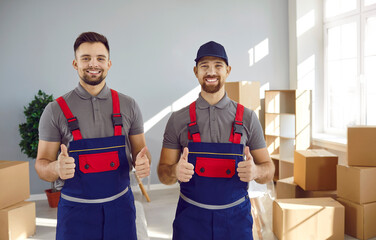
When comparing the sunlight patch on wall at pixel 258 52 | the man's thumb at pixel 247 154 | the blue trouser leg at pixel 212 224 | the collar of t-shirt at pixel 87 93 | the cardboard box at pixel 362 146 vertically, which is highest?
the sunlight patch on wall at pixel 258 52

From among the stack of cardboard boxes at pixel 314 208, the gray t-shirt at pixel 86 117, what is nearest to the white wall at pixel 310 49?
the stack of cardboard boxes at pixel 314 208

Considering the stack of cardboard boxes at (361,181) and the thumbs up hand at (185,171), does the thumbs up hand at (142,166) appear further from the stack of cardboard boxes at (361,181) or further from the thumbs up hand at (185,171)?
the stack of cardboard boxes at (361,181)

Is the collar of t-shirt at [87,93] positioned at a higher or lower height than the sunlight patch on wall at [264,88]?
lower

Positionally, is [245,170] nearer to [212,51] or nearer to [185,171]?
[185,171]

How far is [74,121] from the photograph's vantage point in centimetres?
165

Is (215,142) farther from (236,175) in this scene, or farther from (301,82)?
(301,82)

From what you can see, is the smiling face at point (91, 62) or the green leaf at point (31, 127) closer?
the smiling face at point (91, 62)

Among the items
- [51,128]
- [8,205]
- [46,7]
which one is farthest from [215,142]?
[46,7]

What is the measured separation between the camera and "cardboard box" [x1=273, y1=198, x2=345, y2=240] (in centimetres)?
317

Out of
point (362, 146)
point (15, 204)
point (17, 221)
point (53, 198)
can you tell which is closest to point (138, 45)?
point (53, 198)

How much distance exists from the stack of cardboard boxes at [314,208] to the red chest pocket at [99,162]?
201 cm

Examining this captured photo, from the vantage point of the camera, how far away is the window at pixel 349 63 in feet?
15.5

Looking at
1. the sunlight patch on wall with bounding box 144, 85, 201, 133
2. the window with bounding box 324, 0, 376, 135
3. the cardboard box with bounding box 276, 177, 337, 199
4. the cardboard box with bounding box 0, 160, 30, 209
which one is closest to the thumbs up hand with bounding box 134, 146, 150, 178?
the cardboard box with bounding box 0, 160, 30, 209

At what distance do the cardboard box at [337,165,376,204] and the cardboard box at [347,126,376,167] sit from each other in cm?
8
